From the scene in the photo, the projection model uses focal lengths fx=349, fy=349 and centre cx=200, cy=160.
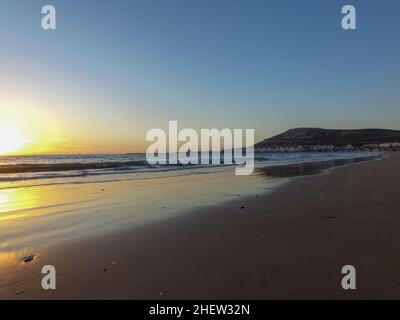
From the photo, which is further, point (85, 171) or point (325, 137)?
point (325, 137)

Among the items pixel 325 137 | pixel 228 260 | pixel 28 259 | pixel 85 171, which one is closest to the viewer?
pixel 228 260

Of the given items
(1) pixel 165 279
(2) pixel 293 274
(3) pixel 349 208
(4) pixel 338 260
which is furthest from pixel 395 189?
(1) pixel 165 279

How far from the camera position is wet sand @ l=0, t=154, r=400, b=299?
3547 millimetres

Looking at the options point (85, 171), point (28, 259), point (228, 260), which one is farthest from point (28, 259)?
point (85, 171)

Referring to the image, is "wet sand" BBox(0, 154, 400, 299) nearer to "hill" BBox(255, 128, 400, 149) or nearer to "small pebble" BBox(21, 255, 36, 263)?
"small pebble" BBox(21, 255, 36, 263)

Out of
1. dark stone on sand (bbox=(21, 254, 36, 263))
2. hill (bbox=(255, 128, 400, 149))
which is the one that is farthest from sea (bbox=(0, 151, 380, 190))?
hill (bbox=(255, 128, 400, 149))

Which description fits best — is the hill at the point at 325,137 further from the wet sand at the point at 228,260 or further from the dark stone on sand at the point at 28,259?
the dark stone on sand at the point at 28,259

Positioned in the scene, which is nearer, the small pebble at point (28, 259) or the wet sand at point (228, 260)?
the wet sand at point (228, 260)

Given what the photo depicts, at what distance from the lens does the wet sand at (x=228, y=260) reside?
Answer: 3.55 metres

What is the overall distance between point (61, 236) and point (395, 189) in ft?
31.7

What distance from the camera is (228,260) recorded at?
4.43m

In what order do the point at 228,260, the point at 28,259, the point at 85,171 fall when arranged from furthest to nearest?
the point at 85,171 → the point at 28,259 → the point at 228,260

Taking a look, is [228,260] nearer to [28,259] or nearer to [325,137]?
[28,259]

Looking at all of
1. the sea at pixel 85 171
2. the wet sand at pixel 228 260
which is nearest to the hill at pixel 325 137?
the sea at pixel 85 171
